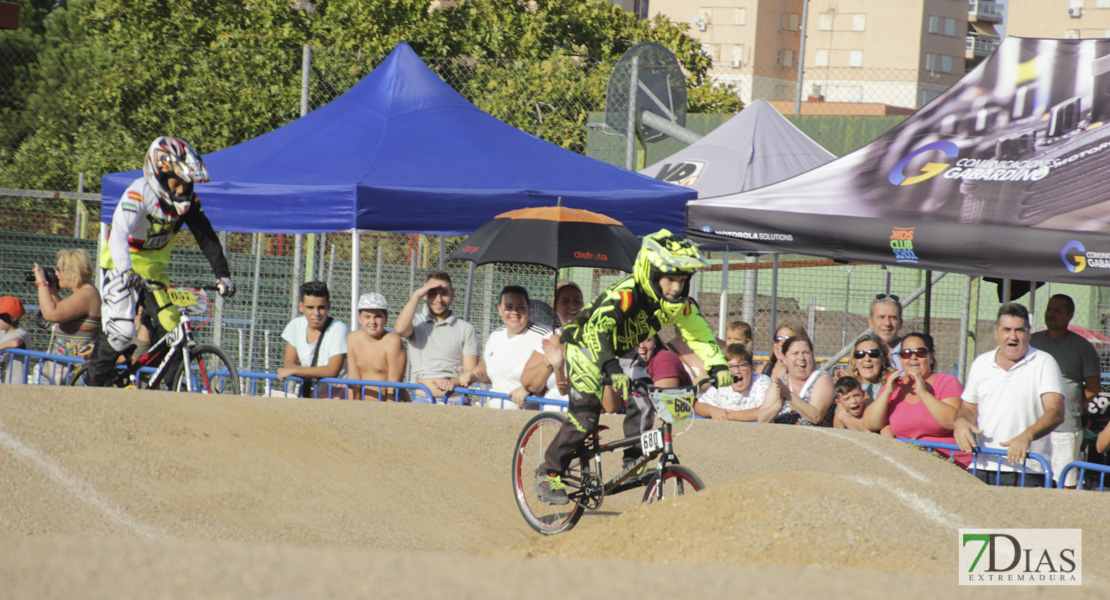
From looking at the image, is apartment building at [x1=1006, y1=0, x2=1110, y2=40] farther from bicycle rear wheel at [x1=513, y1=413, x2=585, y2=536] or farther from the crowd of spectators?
bicycle rear wheel at [x1=513, y1=413, x2=585, y2=536]

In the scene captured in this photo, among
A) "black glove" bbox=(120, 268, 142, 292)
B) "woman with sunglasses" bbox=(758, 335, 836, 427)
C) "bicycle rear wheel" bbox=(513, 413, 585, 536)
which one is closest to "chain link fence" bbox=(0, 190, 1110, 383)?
"woman with sunglasses" bbox=(758, 335, 836, 427)

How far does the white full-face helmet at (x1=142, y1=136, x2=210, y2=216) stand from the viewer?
26.6ft

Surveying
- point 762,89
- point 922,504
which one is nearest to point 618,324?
point 922,504

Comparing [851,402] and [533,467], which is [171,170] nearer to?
[533,467]

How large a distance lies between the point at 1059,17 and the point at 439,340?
248ft

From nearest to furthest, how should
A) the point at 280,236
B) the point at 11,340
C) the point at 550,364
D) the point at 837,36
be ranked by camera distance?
the point at 550,364
the point at 11,340
the point at 280,236
the point at 837,36

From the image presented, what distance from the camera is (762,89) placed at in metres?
82.0

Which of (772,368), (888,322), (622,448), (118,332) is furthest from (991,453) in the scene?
(118,332)

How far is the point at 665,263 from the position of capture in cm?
613

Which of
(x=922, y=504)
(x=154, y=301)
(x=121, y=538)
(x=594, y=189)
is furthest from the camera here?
(x=594, y=189)

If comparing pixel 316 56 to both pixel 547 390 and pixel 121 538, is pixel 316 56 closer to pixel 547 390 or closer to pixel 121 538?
pixel 547 390

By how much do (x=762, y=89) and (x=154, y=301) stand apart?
3053 inches

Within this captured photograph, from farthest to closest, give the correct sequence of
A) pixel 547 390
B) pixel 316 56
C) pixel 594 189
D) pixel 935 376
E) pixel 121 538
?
pixel 316 56 → pixel 594 189 → pixel 547 390 → pixel 935 376 → pixel 121 538
